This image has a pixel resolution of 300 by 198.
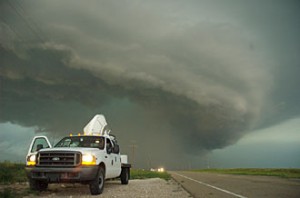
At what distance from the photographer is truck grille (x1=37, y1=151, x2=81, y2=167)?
424 inches

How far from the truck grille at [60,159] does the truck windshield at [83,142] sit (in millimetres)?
1971

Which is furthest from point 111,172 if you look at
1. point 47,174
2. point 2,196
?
point 2,196

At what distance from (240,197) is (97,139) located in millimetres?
6255

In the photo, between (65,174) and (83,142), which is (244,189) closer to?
(83,142)

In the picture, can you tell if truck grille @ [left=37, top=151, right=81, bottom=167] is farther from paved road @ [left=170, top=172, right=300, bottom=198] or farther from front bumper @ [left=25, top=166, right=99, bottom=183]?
paved road @ [left=170, top=172, right=300, bottom=198]

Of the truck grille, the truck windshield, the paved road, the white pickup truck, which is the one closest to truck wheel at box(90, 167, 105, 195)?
the white pickup truck

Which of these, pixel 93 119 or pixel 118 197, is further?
pixel 93 119

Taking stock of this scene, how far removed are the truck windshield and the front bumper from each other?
2.11m

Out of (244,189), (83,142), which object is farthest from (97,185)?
(244,189)

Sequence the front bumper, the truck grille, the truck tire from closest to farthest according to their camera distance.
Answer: the front bumper
the truck grille
the truck tire

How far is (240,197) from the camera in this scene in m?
9.98

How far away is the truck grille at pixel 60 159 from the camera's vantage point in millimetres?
10781

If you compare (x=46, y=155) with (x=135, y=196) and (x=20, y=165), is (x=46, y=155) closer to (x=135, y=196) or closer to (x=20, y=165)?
(x=135, y=196)

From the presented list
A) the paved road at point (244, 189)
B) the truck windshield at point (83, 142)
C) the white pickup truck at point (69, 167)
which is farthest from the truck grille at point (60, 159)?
the paved road at point (244, 189)
